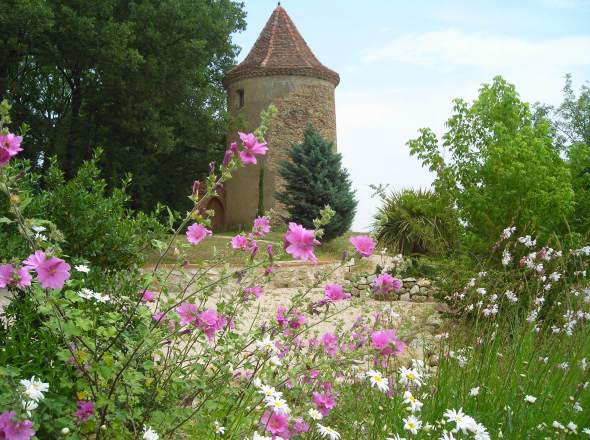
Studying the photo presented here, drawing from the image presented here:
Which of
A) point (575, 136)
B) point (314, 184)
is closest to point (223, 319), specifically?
point (314, 184)

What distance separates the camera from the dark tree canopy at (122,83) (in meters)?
17.9

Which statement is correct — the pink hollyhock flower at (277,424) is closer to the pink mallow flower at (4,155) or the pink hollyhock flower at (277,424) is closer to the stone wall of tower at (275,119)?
the pink mallow flower at (4,155)

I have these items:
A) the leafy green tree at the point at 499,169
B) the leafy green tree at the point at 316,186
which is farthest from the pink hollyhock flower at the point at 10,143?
the leafy green tree at the point at 316,186

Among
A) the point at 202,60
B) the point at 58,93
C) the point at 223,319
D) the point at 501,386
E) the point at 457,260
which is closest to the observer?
the point at 223,319

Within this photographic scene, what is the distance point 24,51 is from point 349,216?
37.7 ft

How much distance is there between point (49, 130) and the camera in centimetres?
2003

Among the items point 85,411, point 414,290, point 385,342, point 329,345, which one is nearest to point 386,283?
point 385,342

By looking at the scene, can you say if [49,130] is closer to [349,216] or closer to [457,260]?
[349,216]

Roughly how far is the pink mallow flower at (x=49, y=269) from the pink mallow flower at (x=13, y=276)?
0.22 metres

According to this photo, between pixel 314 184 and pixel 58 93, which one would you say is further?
pixel 58 93

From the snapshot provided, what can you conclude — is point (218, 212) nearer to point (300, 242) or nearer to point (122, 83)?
point (122, 83)

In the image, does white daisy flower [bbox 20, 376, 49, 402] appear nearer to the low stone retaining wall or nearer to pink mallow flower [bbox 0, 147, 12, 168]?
pink mallow flower [bbox 0, 147, 12, 168]

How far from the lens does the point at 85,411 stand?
2.42 metres

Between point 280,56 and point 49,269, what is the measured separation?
24199mm
